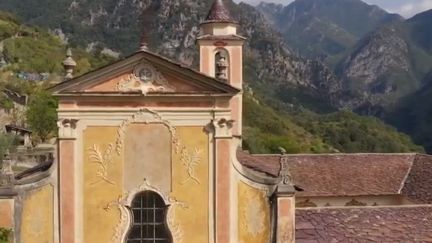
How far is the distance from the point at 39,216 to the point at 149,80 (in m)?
4.44

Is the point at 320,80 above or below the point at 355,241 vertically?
above

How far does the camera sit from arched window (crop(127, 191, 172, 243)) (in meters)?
17.6

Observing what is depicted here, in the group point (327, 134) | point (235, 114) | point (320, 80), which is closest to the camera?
point (235, 114)

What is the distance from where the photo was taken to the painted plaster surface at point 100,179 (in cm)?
1736

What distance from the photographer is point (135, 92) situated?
17.4 metres

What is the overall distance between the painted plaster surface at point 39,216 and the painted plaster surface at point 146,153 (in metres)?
1.99

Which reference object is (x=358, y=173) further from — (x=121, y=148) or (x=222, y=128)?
(x=121, y=148)

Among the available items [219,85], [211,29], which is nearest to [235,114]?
[211,29]

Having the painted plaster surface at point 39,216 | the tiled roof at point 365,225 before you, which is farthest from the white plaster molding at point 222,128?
the painted plaster surface at point 39,216

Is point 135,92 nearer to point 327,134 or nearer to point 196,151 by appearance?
point 196,151

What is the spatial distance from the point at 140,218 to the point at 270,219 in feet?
11.1

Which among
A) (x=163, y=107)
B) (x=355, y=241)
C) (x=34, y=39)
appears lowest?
(x=355, y=241)

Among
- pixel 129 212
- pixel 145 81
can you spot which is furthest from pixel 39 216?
pixel 145 81

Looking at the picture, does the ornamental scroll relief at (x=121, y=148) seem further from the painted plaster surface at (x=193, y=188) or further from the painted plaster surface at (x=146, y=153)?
the painted plaster surface at (x=146, y=153)
